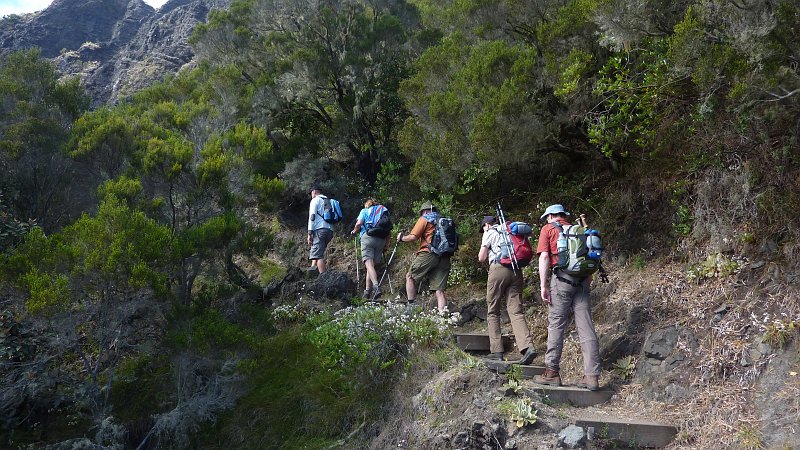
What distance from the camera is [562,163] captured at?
9766 mm

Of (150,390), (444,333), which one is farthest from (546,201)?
(150,390)

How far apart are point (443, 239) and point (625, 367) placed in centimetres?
286

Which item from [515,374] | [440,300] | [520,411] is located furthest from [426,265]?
[520,411]

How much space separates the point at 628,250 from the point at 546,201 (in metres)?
1.81

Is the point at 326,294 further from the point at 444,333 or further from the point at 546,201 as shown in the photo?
the point at 546,201

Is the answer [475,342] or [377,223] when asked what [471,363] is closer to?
[475,342]

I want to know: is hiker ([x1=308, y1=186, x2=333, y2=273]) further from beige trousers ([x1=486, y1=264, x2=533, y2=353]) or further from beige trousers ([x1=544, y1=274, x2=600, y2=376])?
beige trousers ([x1=544, y1=274, x2=600, y2=376])

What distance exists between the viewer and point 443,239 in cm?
793

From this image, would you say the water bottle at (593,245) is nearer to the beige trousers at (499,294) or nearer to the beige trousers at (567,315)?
the beige trousers at (567,315)

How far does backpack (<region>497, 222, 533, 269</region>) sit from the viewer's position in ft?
22.3

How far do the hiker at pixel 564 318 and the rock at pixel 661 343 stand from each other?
74cm

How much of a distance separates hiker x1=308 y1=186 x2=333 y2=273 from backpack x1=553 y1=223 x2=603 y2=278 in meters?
4.93

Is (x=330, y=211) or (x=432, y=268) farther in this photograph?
(x=330, y=211)

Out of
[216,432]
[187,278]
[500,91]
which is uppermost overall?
[500,91]
